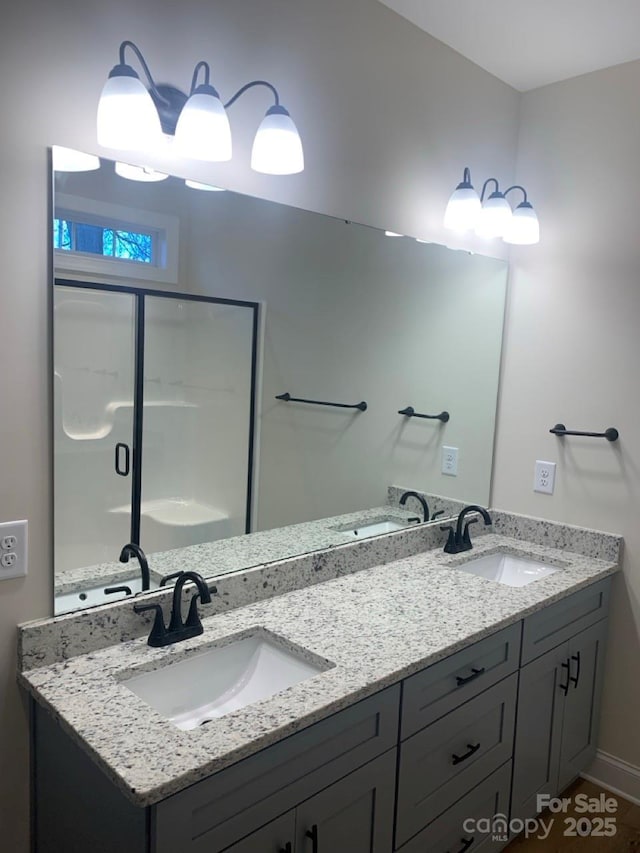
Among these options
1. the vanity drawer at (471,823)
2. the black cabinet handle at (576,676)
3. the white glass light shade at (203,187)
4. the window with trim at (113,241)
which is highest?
the white glass light shade at (203,187)

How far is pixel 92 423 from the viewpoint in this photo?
154cm

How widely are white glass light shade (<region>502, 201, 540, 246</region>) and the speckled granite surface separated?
113 centimetres

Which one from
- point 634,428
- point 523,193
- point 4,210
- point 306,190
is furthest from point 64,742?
point 523,193

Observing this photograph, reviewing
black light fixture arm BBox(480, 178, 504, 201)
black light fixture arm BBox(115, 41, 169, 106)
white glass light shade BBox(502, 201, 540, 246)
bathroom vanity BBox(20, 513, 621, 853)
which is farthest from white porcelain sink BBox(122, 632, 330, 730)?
black light fixture arm BBox(480, 178, 504, 201)

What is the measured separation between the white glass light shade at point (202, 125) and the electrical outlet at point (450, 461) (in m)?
1.54

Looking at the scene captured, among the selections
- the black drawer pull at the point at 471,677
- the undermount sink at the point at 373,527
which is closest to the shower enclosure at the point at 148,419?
the undermount sink at the point at 373,527

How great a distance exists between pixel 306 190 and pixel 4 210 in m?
0.92

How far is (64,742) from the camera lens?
1343 mm

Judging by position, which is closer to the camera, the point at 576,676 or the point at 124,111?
the point at 124,111

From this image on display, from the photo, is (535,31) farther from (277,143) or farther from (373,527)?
(373,527)

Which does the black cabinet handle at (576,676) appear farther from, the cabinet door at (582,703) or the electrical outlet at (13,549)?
the electrical outlet at (13,549)

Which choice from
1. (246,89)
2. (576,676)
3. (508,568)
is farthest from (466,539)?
(246,89)

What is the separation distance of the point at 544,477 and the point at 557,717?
0.90 m

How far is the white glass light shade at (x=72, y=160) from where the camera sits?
1397 millimetres
